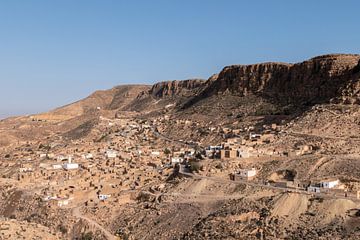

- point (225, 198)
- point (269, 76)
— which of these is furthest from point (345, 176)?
point (269, 76)

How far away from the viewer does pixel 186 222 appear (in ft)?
102

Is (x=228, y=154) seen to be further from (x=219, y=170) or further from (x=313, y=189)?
(x=313, y=189)

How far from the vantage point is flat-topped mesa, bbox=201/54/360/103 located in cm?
5896

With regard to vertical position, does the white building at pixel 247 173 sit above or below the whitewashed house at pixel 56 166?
above

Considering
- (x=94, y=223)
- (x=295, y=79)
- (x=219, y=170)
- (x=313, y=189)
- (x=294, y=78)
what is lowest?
(x=94, y=223)

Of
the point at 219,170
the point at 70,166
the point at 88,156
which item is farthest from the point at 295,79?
the point at 219,170

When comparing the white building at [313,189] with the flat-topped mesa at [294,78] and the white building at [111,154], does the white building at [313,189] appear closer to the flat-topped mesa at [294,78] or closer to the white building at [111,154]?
the white building at [111,154]

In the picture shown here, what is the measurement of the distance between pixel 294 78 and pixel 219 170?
3145 centimetres

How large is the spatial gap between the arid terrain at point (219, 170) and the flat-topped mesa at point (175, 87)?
29.3 m

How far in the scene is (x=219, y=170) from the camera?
122ft

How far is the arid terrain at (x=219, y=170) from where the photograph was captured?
28.2 m

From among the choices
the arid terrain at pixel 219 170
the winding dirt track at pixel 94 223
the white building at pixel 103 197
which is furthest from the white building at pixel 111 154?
the winding dirt track at pixel 94 223

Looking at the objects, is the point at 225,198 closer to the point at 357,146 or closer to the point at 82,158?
the point at 357,146

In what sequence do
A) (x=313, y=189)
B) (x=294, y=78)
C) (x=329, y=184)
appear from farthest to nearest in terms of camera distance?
(x=294, y=78) < (x=313, y=189) < (x=329, y=184)
